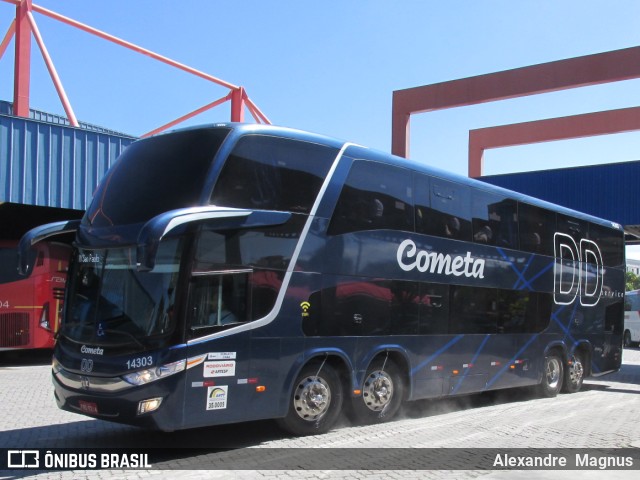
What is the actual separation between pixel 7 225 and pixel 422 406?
53.9 ft

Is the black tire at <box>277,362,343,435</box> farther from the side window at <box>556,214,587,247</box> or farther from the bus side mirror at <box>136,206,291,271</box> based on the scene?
the side window at <box>556,214,587,247</box>

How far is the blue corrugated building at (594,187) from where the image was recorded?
84.7 ft

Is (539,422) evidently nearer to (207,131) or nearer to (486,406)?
(486,406)

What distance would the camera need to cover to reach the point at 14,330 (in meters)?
17.6

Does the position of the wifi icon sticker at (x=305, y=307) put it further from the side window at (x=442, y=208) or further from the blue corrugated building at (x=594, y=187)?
the blue corrugated building at (x=594, y=187)

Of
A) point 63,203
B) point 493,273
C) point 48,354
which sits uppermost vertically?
point 63,203

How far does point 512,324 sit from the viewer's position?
42.8 ft

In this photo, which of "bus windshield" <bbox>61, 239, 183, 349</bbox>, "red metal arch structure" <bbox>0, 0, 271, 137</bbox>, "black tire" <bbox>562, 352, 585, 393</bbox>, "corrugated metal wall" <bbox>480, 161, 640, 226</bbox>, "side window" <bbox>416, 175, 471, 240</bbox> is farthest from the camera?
"corrugated metal wall" <bbox>480, 161, 640, 226</bbox>

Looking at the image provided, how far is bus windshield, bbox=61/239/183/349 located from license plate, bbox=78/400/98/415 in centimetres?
69

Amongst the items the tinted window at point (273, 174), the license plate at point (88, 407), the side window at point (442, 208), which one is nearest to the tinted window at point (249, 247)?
the tinted window at point (273, 174)

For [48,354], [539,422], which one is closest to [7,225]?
[48,354]

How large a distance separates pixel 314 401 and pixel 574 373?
866 cm

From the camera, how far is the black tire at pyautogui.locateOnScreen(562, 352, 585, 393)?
1509 cm

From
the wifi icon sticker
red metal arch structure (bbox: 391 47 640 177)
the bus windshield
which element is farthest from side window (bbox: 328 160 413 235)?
red metal arch structure (bbox: 391 47 640 177)
